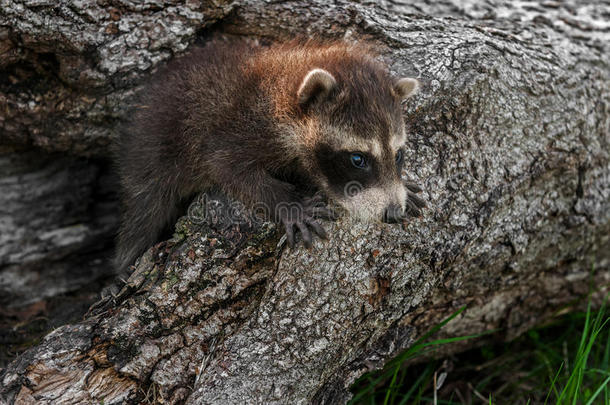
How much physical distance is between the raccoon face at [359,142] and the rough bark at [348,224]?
7.6 inches

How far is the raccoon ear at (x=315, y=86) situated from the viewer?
345cm

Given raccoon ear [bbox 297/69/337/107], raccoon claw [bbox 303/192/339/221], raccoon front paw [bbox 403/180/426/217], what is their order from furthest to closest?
1. raccoon front paw [bbox 403/180/426/217]
2. raccoon claw [bbox 303/192/339/221]
3. raccoon ear [bbox 297/69/337/107]

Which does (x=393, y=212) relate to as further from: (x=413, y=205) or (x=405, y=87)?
(x=405, y=87)

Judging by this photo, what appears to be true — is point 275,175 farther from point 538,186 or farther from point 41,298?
point 41,298

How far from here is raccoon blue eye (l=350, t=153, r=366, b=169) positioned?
3.54m

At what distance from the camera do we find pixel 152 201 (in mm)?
4539

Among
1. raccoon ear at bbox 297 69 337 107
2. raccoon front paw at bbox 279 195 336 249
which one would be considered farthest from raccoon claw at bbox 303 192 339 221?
raccoon ear at bbox 297 69 337 107

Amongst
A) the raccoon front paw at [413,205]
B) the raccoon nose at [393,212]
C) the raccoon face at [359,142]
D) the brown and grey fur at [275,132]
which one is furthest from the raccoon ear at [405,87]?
the raccoon nose at [393,212]

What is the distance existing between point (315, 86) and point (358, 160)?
528 mm

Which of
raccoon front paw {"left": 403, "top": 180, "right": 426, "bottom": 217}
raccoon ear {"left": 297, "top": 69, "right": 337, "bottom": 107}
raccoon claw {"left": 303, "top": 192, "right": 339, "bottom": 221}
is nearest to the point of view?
raccoon ear {"left": 297, "top": 69, "right": 337, "bottom": 107}

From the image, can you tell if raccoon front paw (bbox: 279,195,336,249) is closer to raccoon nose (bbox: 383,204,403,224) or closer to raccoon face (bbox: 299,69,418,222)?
raccoon face (bbox: 299,69,418,222)

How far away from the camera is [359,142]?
3.51 meters

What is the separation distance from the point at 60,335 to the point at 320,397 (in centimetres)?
169

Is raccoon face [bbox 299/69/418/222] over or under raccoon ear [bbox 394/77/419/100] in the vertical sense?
under
